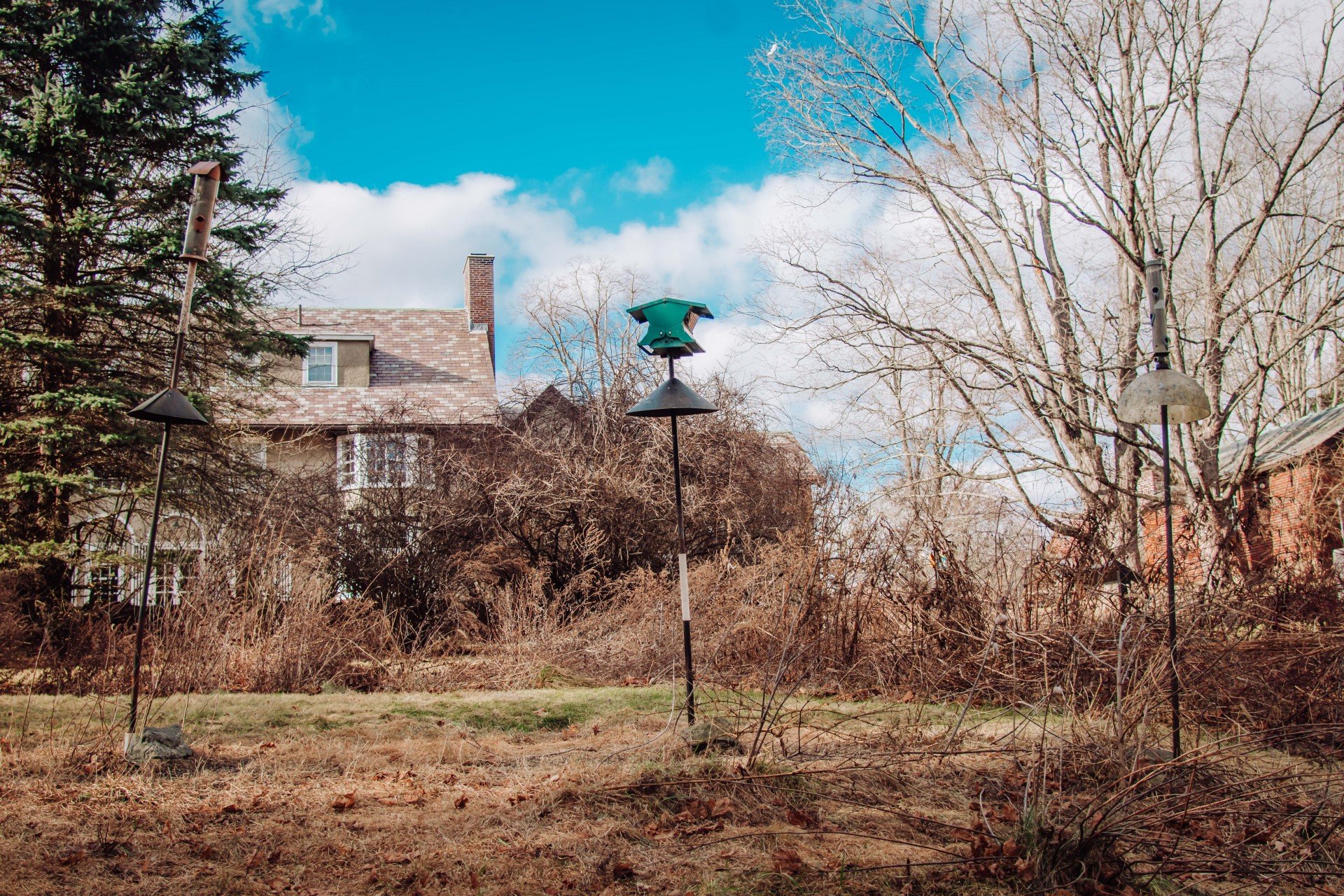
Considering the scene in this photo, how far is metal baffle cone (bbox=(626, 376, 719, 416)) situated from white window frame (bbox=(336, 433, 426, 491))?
9.77 meters

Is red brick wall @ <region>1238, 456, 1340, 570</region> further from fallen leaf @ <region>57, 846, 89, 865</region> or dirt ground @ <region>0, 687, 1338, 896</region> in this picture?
fallen leaf @ <region>57, 846, 89, 865</region>

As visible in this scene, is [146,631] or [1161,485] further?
[1161,485]

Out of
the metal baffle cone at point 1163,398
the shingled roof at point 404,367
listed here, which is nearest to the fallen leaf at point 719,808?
the metal baffle cone at point 1163,398

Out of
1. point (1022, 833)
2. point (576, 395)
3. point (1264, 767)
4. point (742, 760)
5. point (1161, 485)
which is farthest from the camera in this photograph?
point (576, 395)

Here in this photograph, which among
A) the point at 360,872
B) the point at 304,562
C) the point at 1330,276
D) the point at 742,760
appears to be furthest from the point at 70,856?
the point at 1330,276

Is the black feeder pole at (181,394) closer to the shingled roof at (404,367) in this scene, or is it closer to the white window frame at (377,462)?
the white window frame at (377,462)

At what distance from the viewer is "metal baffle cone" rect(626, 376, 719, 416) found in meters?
7.21

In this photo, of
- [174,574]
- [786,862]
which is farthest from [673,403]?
[174,574]

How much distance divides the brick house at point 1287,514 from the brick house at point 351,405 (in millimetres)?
11033

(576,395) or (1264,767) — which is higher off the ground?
(576,395)

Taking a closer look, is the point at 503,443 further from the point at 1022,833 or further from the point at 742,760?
the point at 1022,833

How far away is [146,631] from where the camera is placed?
353 inches

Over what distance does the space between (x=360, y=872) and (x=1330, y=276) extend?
59.0 ft

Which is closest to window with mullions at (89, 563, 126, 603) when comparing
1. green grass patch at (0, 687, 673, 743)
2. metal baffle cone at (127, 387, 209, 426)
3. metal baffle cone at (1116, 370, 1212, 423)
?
green grass patch at (0, 687, 673, 743)
